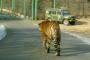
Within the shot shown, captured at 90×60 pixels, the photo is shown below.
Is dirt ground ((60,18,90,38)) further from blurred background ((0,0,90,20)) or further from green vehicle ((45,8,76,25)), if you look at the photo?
blurred background ((0,0,90,20))

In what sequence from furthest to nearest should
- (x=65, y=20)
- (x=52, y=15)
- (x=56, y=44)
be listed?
(x=52, y=15)
(x=65, y=20)
(x=56, y=44)

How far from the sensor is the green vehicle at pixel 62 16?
37.8m

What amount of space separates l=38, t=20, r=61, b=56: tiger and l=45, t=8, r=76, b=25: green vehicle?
919 inches

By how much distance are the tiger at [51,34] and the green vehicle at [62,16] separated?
23339 millimetres

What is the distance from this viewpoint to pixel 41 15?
150 feet

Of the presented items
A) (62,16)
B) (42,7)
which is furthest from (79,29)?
(42,7)

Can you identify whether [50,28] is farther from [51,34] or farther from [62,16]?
[62,16]

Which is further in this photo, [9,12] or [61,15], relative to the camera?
[9,12]

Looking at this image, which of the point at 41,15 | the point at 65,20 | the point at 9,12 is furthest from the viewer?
the point at 9,12

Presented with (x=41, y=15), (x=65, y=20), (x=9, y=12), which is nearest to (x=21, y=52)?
(x=65, y=20)

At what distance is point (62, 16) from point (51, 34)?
25.8m

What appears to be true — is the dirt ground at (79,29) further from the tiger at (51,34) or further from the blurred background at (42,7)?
the blurred background at (42,7)

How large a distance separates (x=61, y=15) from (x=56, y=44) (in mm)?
26336

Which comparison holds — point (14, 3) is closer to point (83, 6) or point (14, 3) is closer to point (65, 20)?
point (83, 6)
